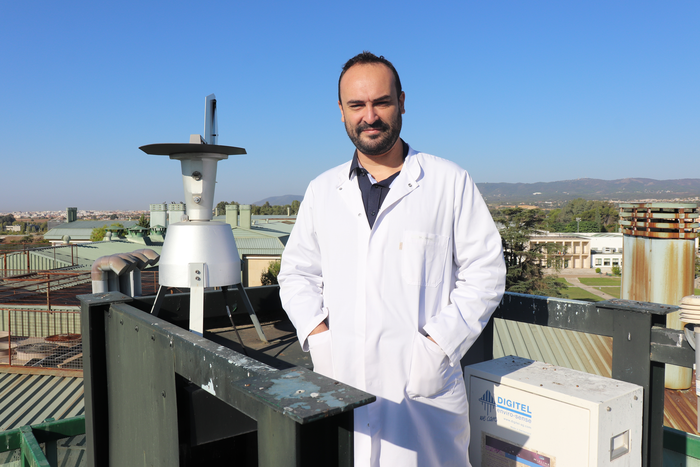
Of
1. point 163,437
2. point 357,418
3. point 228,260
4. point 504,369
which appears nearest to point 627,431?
point 504,369

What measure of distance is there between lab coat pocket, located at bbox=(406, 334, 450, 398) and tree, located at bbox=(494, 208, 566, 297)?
101 ft

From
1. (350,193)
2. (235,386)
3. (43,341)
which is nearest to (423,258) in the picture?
(350,193)

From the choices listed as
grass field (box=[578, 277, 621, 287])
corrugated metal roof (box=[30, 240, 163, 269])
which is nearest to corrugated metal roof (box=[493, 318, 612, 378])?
corrugated metal roof (box=[30, 240, 163, 269])

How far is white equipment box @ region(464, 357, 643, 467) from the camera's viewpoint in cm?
193

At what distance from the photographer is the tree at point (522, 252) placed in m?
31.8

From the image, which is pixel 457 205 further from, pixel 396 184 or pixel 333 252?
pixel 333 252

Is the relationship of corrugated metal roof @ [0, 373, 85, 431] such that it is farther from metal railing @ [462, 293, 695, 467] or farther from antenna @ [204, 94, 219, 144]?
metal railing @ [462, 293, 695, 467]

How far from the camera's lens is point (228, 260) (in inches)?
135

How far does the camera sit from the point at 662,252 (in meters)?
8.72

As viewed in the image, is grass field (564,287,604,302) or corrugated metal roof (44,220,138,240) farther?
grass field (564,287,604,302)

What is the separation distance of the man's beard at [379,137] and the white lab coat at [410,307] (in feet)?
0.41

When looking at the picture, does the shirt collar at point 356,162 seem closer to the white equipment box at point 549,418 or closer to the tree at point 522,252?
the white equipment box at point 549,418

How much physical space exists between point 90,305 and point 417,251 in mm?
2058

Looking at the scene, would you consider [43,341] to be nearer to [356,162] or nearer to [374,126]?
[356,162]
